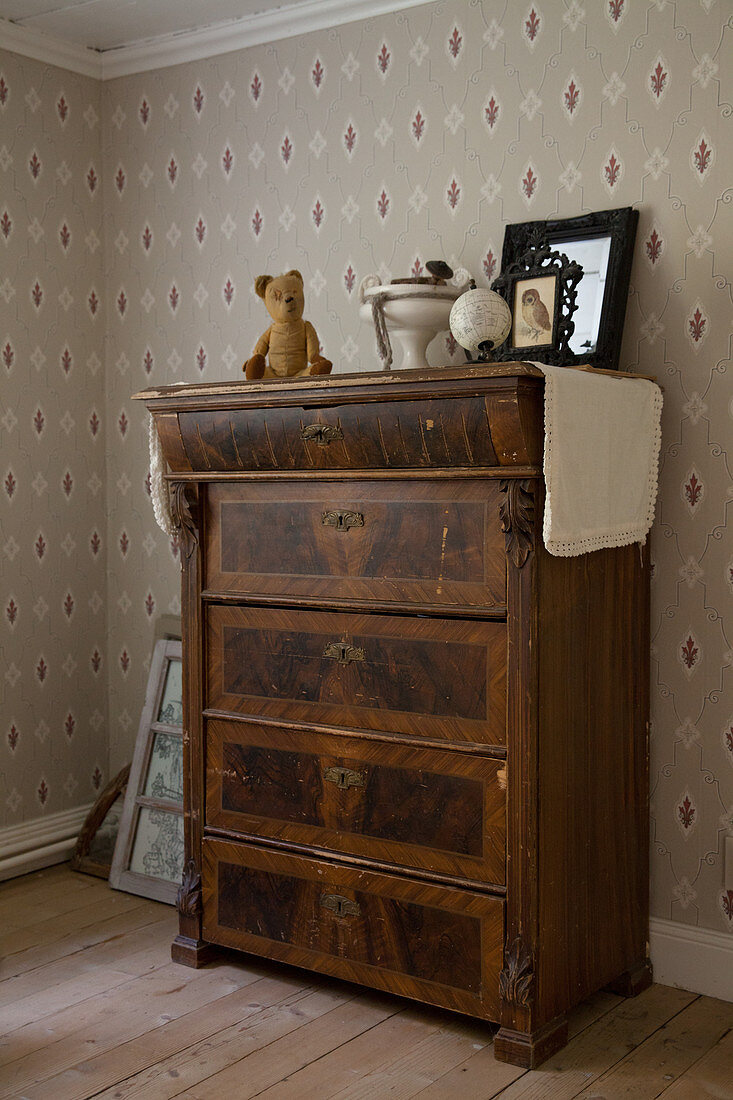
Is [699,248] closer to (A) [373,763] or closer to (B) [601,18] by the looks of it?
(B) [601,18]

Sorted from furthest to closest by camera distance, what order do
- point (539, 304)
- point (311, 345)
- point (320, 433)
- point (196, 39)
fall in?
point (196, 39), point (311, 345), point (539, 304), point (320, 433)

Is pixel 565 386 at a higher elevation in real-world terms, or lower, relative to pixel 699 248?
lower

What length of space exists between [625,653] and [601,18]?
56.7 inches

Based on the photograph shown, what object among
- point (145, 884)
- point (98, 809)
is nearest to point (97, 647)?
point (98, 809)

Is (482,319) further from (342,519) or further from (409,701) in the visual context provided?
(409,701)

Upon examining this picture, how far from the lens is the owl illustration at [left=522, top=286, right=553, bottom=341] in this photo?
244cm

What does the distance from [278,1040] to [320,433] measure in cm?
124

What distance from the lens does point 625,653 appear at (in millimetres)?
2414

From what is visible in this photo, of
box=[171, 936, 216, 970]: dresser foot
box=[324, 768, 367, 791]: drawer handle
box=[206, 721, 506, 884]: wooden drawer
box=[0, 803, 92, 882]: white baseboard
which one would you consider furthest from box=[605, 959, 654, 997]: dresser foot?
Result: box=[0, 803, 92, 882]: white baseboard

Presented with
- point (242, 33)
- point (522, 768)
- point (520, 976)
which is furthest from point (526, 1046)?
point (242, 33)

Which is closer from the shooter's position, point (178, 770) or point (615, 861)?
point (615, 861)

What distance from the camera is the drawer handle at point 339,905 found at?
2.34 metres

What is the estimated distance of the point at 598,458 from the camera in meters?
2.19

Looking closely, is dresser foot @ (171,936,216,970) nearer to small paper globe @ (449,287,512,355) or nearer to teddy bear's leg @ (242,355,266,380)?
teddy bear's leg @ (242,355,266,380)
